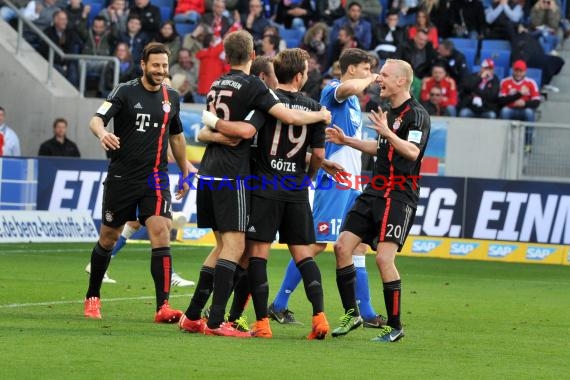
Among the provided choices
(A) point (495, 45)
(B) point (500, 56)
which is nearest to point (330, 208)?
(B) point (500, 56)

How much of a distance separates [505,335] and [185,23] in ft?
58.5

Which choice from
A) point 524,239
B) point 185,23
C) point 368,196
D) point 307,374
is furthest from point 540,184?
point 307,374

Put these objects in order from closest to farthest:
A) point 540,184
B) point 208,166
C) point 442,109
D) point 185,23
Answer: point 208,166, point 540,184, point 442,109, point 185,23

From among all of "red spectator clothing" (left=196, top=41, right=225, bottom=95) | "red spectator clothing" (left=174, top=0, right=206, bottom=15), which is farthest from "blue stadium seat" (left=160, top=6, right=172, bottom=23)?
"red spectator clothing" (left=196, top=41, right=225, bottom=95)

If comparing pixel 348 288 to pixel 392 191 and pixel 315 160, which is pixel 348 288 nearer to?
pixel 392 191

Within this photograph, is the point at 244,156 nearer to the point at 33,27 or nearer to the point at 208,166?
the point at 208,166

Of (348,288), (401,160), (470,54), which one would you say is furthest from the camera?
(470,54)

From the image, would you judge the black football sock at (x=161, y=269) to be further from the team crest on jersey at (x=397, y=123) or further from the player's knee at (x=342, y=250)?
the team crest on jersey at (x=397, y=123)

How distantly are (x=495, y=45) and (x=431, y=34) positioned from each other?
184cm

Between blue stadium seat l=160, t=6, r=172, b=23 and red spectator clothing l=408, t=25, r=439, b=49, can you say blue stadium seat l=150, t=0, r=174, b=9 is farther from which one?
red spectator clothing l=408, t=25, r=439, b=49

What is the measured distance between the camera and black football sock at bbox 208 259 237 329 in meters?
10.3

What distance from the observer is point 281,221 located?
10.5 meters

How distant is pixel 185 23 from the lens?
28.0 m

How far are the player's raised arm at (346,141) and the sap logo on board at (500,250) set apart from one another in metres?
11.2
